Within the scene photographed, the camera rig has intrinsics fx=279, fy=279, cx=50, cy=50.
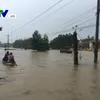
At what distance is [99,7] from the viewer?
29.3 meters

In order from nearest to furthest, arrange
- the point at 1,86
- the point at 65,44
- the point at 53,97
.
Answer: the point at 53,97 < the point at 1,86 < the point at 65,44

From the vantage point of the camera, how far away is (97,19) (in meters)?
29.6

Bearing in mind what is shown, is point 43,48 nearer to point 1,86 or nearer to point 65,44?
point 65,44

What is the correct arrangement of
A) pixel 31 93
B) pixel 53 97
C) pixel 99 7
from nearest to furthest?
pixel 53 97, pixel 31 93, pixel 99 7

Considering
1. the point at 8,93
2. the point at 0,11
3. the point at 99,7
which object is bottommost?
the point at 8,93

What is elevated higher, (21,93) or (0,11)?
(0,11)

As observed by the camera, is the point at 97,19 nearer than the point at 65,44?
Yes

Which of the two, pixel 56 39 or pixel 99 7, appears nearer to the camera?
pixel 99 7

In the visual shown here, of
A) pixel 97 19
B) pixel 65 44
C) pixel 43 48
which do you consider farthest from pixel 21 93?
pixel 65 44

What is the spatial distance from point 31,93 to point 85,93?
2164 mm

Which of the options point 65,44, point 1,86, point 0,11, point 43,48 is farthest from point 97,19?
point 65,44

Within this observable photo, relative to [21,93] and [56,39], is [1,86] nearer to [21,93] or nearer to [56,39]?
[21,93]

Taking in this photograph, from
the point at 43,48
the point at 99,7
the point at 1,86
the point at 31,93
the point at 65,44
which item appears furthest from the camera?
the point at 65,44

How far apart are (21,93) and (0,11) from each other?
876cm
